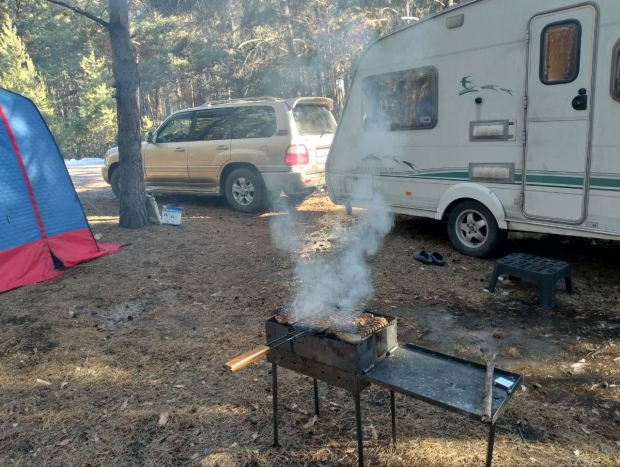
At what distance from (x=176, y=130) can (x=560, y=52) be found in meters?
7.05

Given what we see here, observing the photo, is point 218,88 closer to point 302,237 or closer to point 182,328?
point 302,237

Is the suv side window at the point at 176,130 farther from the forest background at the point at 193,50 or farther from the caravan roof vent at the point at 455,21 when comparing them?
the caravan roof vent at the point at 455,21

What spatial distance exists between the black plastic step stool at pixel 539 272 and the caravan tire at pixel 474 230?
25.6 inches

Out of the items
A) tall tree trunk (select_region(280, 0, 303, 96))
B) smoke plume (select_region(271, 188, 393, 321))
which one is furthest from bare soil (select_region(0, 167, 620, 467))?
tall tree trunk (select_region(280, 0, 303, 96))

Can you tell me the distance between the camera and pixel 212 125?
8992 mm

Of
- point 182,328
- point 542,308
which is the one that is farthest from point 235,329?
point 542,308

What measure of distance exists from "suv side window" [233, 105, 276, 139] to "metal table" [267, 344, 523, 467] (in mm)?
6219

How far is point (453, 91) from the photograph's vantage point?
551cm

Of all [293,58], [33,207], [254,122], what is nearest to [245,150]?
[254,122]

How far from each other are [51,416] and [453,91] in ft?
16.3

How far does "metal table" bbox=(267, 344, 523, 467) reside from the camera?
2.07 m

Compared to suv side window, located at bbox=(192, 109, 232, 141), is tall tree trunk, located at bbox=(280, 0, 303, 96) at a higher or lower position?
higher

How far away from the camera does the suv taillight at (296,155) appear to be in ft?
26.3

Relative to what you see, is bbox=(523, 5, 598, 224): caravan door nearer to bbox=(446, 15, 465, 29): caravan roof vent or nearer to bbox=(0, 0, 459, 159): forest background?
bbox=(446, 15, 465, 29): caravan roof vent
